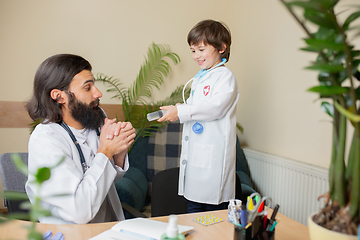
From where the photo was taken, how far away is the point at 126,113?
9.47ft

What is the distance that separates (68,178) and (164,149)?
5.41ft

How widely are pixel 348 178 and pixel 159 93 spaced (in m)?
2.68

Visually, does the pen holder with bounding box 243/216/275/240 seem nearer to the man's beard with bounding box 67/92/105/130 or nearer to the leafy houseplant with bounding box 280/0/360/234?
the leafy houseplant with bounding box 280/0/360/234

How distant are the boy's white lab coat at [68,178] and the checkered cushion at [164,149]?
4.53 ft

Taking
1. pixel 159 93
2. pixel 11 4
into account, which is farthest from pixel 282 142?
pixel 11 4

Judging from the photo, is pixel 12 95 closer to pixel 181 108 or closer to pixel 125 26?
pixel 125 26

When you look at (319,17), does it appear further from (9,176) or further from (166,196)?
(9,176)

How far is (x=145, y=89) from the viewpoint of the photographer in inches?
118

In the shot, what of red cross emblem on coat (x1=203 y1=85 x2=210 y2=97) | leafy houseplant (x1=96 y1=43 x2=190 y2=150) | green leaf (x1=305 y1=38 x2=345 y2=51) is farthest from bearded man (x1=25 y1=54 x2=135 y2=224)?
leafy houseplant (x1=96 y1=43 x2=190 y2=150)

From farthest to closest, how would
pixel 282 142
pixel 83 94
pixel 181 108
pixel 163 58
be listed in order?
pixel 163 58 → pixel 282 142 → pixel 181 108 → pixel 83 94

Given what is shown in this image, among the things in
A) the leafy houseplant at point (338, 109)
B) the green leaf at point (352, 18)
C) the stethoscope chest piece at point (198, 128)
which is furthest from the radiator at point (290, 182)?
the green leaf at point (352, 18)

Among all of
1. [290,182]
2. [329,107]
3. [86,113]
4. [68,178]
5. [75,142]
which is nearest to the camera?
[329,107]

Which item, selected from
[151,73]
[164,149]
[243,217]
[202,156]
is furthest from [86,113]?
[151,73]

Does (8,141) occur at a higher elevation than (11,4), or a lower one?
lower
